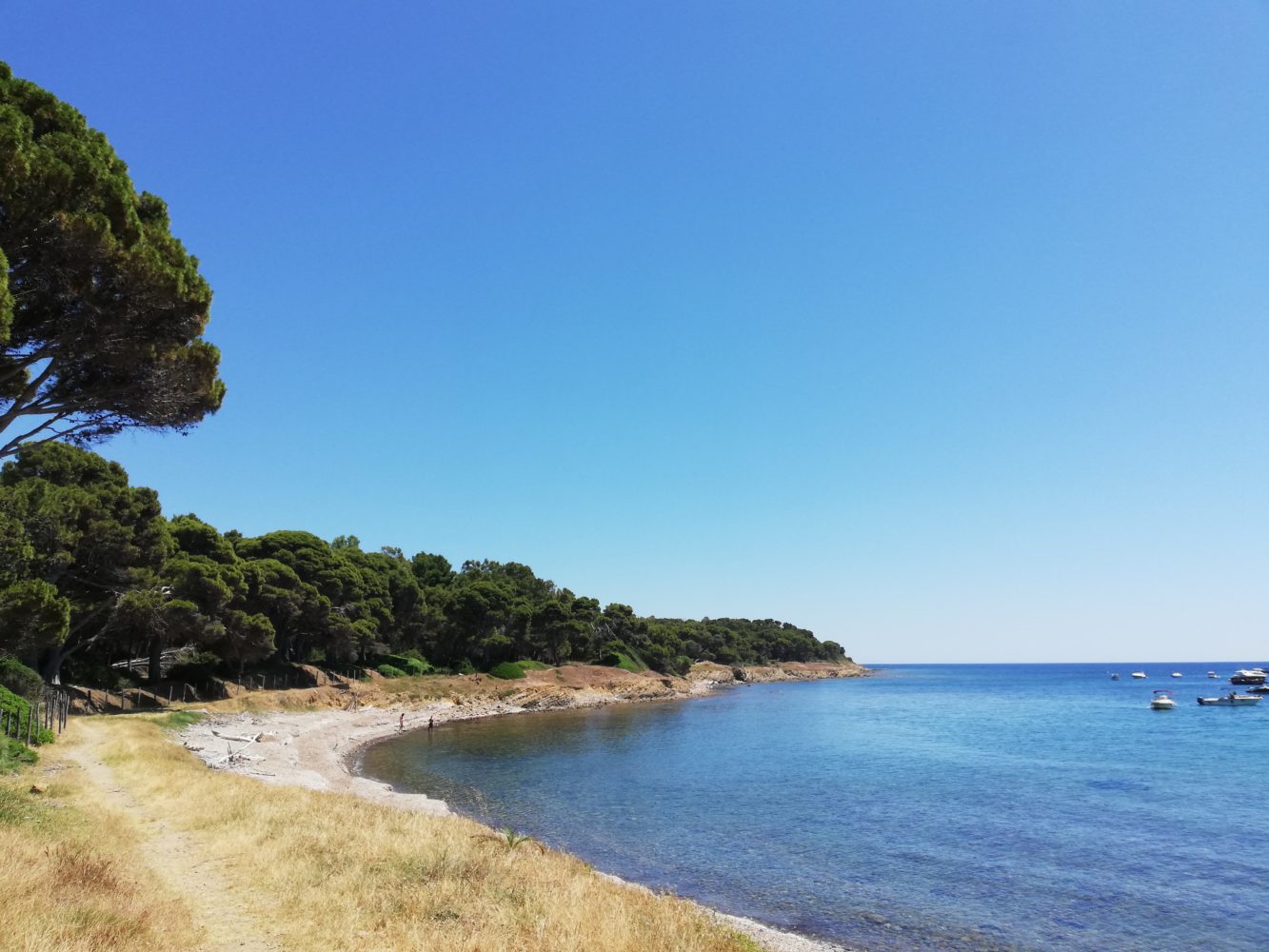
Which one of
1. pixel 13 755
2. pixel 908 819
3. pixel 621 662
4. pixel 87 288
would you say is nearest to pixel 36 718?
pixel 13 755

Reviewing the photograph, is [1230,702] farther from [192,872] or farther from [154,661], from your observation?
[192,872]

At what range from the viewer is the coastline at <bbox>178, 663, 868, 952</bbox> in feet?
87.2

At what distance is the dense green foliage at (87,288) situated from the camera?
11.9m

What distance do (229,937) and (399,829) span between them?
722 centimetres

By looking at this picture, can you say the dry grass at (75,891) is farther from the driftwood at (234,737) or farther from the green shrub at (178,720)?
the green shrub at (178,720)

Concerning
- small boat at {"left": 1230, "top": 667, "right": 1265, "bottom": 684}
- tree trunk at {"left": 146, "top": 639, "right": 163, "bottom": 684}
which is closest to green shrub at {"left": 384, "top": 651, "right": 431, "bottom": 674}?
tree trunk at {"left": 146, "top": 639, "right": 163, "bottom": 684}

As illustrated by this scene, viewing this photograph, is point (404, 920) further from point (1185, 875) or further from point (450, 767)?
point (450, 767)

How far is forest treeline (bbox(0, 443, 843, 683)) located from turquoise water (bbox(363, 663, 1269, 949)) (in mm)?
14502

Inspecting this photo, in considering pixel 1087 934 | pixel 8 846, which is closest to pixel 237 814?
pixel 8 846

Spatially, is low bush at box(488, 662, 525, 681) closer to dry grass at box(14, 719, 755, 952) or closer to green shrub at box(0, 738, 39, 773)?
green shrub at box(0, 738, 39, 773)

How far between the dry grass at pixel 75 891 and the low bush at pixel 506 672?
244 feet

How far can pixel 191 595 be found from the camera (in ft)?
145

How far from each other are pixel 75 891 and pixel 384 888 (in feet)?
13.5

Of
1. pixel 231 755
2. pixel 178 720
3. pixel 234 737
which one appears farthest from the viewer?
pixel 178 720
